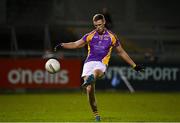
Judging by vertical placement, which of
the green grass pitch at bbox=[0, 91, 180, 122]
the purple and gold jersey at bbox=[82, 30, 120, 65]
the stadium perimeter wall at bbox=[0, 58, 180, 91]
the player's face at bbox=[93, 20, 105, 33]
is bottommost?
the green grass pitch at bbox=[0, 91, 180, 122]

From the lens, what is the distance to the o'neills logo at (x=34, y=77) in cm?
2484

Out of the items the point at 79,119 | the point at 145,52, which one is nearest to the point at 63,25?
the point at 145,52

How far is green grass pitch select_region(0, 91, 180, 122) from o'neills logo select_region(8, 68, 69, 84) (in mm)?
2591

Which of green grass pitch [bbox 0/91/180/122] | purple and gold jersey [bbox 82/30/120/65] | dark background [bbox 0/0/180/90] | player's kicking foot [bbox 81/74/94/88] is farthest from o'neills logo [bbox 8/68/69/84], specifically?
player's kicking foot [bbox 81/74/94/88]

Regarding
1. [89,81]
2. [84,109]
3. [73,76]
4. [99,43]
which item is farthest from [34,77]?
[89,81]

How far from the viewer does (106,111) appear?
16766 mm

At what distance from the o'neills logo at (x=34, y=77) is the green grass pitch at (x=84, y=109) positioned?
2.59 m

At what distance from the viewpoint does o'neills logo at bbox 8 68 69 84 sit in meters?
24.8

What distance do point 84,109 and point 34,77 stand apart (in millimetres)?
8047

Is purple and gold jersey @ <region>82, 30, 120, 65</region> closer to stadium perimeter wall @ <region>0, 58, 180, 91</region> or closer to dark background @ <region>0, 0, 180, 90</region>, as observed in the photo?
stadium perimeter wall @ <region>0, 58, 180, 91</region>

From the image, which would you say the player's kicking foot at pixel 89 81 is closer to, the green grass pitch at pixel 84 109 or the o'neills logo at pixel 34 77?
the green grass pitch at pixel 84 109

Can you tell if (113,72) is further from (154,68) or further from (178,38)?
(178,38)

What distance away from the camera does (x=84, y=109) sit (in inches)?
682

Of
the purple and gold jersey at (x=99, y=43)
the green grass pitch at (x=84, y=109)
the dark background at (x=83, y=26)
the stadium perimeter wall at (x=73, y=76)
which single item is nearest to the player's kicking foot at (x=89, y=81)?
the purple and gold jersey at (x=99, y=43)
